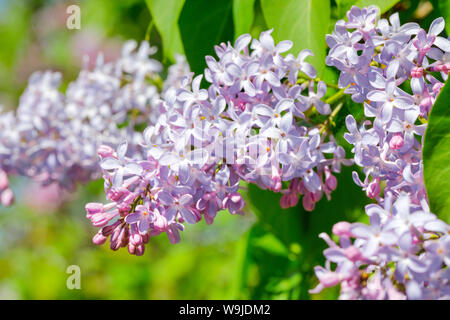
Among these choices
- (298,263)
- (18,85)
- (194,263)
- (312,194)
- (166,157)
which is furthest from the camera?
(18,85)

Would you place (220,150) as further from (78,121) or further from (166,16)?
(78,121)

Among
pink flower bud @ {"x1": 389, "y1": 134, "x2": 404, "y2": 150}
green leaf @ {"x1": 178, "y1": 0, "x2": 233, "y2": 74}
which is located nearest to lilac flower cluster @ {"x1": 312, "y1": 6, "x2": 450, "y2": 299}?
pink flower bud @ {"x1": 389, "y1": 134, "x2": 404, "y2": 150}

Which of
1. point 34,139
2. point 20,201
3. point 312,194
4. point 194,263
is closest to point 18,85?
point 20,201

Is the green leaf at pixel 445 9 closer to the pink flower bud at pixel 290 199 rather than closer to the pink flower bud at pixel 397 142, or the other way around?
the pink flower bud at pixel 397 142

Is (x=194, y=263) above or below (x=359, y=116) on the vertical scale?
below

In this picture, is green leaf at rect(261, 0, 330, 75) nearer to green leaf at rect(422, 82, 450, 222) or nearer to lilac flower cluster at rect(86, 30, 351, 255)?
lilac flower cluster at rect(86, 30, 351, 255)
